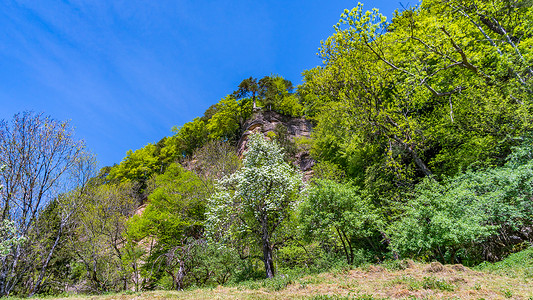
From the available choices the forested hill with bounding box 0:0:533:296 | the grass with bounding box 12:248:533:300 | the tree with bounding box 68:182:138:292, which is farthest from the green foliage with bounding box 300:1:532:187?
the tree with bounding box 68:182:138:292

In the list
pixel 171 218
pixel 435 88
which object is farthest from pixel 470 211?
pixel 171 218

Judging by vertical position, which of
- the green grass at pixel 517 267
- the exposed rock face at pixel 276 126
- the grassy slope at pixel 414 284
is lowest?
the green grass at pixel 517 267

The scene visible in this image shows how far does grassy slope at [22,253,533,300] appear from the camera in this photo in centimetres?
604

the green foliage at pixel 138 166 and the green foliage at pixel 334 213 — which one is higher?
the green foliage at pixel 138 166

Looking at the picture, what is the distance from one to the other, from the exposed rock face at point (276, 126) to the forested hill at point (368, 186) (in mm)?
9543

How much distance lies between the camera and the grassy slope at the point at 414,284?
604 centimetres

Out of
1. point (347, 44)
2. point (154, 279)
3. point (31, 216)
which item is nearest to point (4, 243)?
point (31, 216)

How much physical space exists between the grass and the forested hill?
3.73ft

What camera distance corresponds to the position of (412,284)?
6.67 metres

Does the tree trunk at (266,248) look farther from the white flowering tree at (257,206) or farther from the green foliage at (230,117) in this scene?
the green foliage at (230,117)

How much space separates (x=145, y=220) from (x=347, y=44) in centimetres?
1990

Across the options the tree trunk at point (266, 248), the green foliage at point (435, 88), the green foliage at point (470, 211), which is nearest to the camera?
the green foliage at point (470, 211)

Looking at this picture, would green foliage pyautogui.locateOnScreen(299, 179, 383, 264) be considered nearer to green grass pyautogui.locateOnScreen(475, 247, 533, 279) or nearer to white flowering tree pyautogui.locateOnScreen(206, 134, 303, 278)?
white flowering tree pyautogui.locateOnScreen(206, 134, 303, 278)

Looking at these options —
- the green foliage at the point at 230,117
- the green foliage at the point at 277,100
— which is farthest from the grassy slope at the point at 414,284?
the green foliage at the point at 230,117
